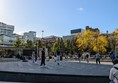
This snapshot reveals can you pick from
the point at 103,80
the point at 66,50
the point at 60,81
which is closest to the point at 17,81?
the point at 60,81

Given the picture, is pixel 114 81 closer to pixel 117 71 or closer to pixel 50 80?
pixel 117 71

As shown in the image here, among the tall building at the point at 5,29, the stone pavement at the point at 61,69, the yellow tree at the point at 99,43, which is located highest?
the tall building at the point at 5,29

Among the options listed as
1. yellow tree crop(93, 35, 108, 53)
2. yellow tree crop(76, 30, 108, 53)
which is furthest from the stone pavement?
yellow tree crop(76, 30, 108, 53)

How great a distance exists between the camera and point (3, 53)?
85.2 meters

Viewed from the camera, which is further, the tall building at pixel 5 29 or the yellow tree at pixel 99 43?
the tall building at pixel 5 29

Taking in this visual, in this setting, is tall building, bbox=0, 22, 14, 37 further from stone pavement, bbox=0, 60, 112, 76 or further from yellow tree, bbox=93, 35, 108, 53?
stone pavement, bbox=0, 60, 112, 76

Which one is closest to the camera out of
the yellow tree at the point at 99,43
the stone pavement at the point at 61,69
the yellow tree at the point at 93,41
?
the stone pavement at the point at 61,69

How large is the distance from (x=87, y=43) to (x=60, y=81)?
7270 cm

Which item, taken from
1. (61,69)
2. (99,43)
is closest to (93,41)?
(99,43)

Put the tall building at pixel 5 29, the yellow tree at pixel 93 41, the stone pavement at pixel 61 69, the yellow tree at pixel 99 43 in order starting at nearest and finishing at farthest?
the stone pavement at pixel 61 69
the yellow tree at pixel 99 43
the yellow tree at pixel 93 41
the tall building at pixel 5 29

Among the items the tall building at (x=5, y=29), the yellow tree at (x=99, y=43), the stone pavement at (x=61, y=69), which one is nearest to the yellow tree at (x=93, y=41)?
the yellow tree at (x=99, y=43)

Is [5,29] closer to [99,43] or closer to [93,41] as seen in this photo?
[93,41]

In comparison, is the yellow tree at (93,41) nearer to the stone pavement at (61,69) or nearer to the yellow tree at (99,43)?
the yellow tree at (99,43)

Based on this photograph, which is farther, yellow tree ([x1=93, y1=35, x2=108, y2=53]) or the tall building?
the tall building
